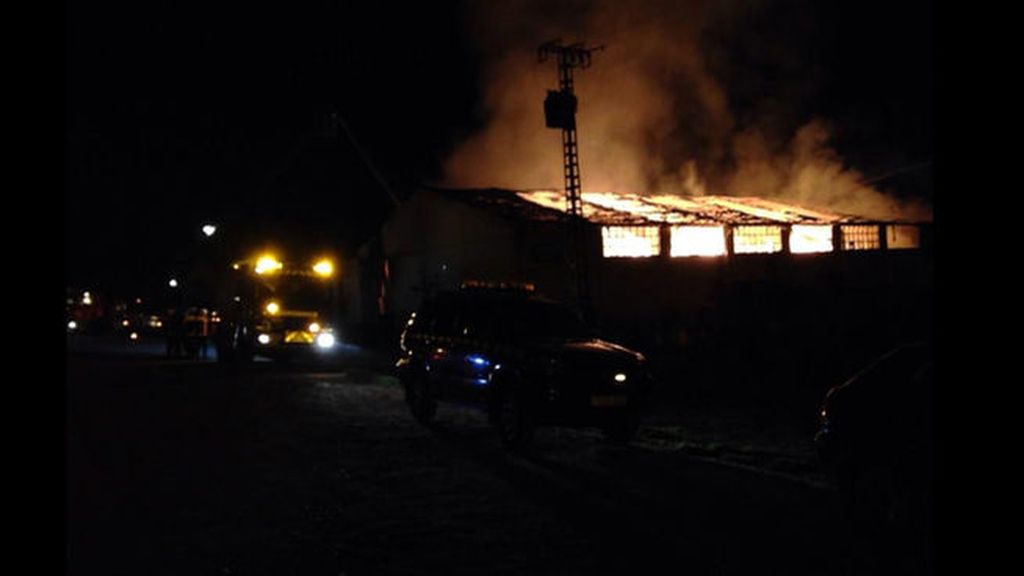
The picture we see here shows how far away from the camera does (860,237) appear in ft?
106

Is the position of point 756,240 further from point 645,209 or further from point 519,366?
point 519,366

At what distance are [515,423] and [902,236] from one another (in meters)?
24.6

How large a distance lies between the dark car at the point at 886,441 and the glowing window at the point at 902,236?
26.8m

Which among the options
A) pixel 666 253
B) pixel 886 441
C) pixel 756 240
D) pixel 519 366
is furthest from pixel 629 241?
pixel 886 441

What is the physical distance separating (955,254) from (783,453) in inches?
160

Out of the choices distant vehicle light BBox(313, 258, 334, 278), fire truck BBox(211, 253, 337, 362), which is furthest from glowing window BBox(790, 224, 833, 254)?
fire truck BBox(211, 253, 337, 362)

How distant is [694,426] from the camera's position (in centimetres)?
1427

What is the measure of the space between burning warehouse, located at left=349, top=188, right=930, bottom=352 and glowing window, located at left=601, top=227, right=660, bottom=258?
3 cm

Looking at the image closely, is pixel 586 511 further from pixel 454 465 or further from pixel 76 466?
pixel 76 466

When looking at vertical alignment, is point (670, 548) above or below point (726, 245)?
below

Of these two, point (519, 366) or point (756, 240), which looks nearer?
point (519, 366)

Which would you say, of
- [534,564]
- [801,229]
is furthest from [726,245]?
[534,564]

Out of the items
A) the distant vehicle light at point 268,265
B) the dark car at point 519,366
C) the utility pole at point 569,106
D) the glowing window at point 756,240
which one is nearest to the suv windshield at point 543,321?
the dark car at point 519,366

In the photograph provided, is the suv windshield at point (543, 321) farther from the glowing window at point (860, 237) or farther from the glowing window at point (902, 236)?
the glowing window at point (902, 236)
